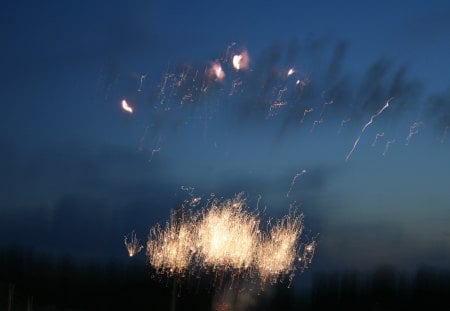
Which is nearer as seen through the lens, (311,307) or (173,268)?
(173,268)

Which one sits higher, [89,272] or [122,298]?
[89,272]

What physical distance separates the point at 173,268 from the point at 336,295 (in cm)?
4413

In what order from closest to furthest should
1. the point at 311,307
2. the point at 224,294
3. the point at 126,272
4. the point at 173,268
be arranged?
1. the point at 173,268
2. the point at 224,294
3. the point at 311,307
4. the point at 126,272

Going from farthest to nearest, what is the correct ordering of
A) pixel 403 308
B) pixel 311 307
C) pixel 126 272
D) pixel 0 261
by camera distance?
pixel 0 261 → pixel 126 272 → pixel 311 307 → pixel 403 308

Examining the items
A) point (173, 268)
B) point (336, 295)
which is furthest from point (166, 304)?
point (336, 295)

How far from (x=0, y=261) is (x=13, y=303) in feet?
148

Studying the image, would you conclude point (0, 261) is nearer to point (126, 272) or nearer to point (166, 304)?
point (126, 272)

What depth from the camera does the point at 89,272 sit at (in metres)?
73.6

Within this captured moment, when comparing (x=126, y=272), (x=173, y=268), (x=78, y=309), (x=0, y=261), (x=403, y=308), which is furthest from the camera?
(x=0, y=261)

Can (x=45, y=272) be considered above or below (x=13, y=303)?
above

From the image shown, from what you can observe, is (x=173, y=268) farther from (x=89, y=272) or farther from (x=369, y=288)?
(x=369, y=288)

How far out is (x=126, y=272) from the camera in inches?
2849

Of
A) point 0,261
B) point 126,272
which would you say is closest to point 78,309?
point 126,272

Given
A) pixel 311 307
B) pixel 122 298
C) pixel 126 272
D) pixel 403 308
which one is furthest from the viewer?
pixel 126 272
